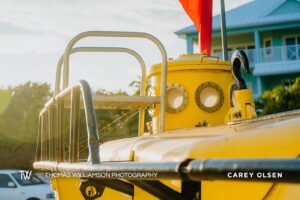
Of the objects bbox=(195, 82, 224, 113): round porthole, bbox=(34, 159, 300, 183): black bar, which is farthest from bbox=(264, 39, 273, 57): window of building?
bbox=(34, 159, 300, 183): black bar

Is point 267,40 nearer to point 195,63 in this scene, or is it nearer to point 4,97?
point 4,97

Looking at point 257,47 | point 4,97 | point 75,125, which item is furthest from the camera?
point 257,47

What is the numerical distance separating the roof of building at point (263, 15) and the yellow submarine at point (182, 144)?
32080 mm

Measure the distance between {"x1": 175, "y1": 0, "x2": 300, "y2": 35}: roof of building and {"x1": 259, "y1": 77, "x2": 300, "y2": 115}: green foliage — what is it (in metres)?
11.9

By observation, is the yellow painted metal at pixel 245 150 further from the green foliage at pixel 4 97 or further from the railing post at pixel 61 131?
the green foliage at pixel 4 97

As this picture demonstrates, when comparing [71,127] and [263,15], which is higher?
[263,15]

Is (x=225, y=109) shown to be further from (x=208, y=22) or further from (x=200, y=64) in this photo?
(x=208, y=22)

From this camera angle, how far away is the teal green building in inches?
1410

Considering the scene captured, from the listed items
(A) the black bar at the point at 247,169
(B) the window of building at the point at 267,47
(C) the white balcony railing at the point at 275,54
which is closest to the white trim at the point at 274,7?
(B) the window of building at the point at 267,47

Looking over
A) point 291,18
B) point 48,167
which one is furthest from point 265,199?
point 291,18

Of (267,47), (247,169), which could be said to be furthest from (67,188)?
(267,47)

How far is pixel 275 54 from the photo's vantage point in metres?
36.6

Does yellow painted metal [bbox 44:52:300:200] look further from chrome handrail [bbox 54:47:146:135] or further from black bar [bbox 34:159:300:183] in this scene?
chrome handrail [bbox 54:47:146:135]

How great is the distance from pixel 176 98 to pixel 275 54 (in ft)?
108
